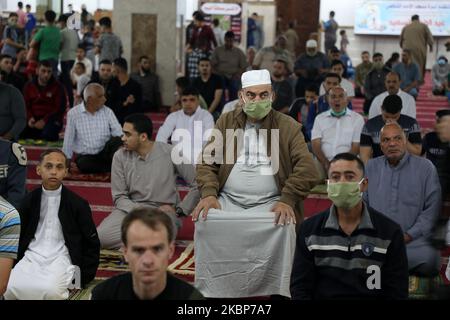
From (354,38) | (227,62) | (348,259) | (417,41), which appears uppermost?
(354,38)

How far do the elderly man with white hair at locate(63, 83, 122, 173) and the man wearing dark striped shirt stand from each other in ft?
16.2

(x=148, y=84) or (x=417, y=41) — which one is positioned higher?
(x=417, y=41)

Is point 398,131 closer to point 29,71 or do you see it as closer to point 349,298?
point 349,298

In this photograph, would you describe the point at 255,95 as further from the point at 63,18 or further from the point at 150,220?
the point at 63,18

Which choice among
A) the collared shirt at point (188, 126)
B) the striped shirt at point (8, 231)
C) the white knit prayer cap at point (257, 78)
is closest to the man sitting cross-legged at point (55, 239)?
the white knit prayer cap at point (257, 78)

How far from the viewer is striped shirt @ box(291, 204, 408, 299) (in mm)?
3961

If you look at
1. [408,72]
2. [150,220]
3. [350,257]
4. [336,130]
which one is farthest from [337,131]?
[408,72]

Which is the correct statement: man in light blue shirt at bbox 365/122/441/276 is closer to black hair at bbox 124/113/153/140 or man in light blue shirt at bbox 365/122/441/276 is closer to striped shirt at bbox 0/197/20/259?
black hair at bbox 124/113/153/140

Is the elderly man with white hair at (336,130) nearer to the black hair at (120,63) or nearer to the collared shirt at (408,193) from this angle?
the collared shirt at (408,193)

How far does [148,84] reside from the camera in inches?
528

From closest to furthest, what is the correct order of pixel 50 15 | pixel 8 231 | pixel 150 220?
pixel 150 220
pixel 8 231
pixel 50 15

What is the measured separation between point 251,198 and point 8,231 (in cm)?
201

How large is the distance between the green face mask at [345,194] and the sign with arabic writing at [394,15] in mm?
26214
